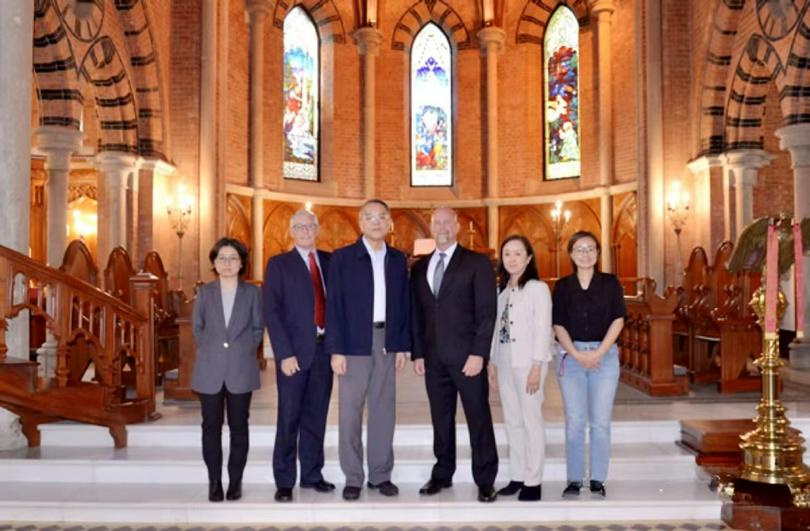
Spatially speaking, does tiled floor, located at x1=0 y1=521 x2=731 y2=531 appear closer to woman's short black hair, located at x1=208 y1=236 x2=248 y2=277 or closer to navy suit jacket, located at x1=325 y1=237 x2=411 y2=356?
navy suit jacket, located at x1=325 y1=237 x2=411 y2=356

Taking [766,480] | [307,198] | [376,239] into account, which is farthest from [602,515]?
[307,198]

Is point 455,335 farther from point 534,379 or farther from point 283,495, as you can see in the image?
point 283,495

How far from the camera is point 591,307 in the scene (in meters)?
4.64

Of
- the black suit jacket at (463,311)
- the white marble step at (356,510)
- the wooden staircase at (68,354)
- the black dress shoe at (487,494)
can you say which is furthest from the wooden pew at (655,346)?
the wooden staircase at (68,354)

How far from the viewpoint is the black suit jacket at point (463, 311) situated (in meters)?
4.49

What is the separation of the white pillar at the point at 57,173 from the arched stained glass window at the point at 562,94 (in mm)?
11627

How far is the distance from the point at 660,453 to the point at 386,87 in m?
15.3

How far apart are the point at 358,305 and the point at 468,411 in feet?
3.10

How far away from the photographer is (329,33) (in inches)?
739

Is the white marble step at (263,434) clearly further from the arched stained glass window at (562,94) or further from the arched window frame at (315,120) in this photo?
the arched stained glass window at (562,94)

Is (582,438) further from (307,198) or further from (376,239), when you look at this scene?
(307,198)

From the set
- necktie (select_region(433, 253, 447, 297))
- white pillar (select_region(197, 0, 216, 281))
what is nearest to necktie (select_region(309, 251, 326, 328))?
necktie (select_region(433, 253, 447, 297))

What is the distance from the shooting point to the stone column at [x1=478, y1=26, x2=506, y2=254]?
18547 mm

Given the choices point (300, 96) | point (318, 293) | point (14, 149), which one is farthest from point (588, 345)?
point (300, 96)
